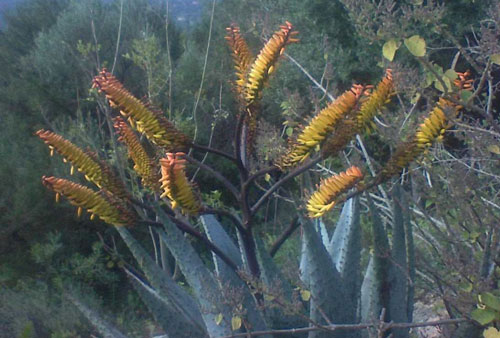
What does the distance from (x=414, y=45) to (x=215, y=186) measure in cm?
572

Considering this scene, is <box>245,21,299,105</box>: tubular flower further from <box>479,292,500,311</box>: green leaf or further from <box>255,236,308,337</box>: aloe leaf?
<box>479,292,500,311</box>: green leaf

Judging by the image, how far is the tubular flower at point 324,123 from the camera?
1.55 meters

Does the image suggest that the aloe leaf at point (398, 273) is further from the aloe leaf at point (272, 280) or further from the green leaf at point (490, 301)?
the green leaf at point (490, 301)

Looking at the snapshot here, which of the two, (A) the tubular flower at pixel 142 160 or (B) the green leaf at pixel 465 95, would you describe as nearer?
(B) the green leaf at pixel 465 95

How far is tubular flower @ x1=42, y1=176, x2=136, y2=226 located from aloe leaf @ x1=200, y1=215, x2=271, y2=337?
1.15ft

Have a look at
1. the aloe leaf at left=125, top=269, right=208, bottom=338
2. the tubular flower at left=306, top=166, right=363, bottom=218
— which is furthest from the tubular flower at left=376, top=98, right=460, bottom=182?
the aloe leaf at left=125, top=269, right=208, bottom=338

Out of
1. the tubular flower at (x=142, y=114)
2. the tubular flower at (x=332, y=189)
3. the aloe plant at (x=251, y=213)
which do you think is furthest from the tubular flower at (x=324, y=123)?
the tubular flower at (x=142, y=114)

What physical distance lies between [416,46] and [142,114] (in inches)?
27.5

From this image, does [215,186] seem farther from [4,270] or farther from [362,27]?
[362,27]

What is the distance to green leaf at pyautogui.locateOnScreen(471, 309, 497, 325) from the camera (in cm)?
153

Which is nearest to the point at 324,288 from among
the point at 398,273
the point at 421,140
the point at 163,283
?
the point at 398,273

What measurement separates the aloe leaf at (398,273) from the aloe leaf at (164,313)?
27.8 inches

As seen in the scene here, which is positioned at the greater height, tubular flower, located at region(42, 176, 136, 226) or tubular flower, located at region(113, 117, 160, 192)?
tubular flower, located at region(113, 117, 160, 192)

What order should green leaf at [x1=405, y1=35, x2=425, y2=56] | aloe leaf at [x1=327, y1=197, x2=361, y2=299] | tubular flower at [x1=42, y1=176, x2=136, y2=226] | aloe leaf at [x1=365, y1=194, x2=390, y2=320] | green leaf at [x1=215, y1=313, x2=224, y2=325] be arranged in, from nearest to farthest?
green leaf at [x1=405, y1=35, x2=425, y2=56]
tubular flower at [x1=42, y1=176, x2=136, y2=226]
green leaf at [x1=215, y1=313, x2=224, y2=325]
aloe leaf at [x1=365, y1=194, x2=390, y2=320]
aloe leaf at [x1=327, y1=197, x2=361, y2=299]
